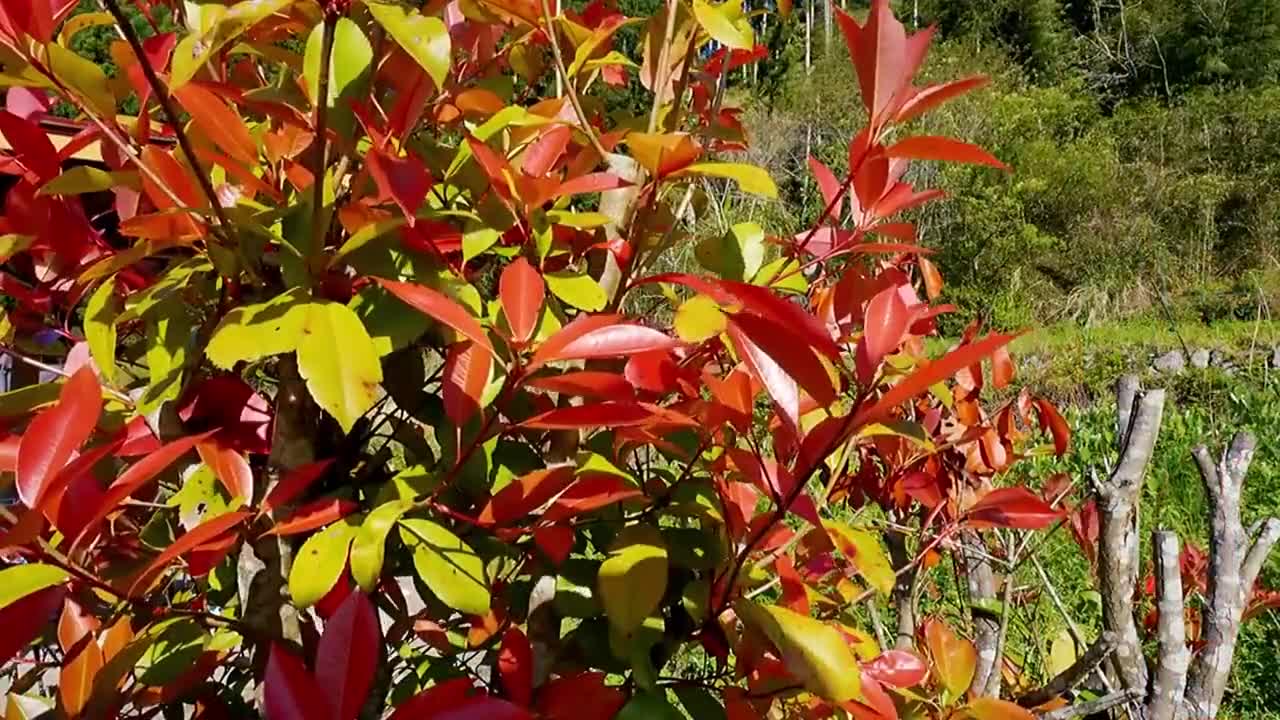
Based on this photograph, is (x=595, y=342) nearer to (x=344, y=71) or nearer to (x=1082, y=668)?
(x=344, y=71)

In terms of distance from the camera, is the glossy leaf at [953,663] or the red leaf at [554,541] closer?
the red leaf at [554,541]

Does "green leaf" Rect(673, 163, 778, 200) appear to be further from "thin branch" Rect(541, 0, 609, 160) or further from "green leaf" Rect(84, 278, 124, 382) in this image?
"green leaf" Rect(84, 278, 124, 382)

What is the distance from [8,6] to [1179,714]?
2.72 feet

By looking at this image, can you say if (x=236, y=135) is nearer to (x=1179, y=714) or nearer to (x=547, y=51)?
(x=547, y=51)

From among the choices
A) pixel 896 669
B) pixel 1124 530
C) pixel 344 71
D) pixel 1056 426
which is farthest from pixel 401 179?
pixel 1056 426

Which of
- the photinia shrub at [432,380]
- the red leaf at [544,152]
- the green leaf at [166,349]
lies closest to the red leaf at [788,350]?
the photinia shrub at [432,380]

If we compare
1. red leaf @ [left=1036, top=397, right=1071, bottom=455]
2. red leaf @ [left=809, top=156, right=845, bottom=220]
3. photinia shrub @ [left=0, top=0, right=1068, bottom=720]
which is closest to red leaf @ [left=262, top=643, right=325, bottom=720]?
photinia shrub @ [left=0, top=0, right=1068, bottom=720]

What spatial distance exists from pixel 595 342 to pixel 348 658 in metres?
0.18

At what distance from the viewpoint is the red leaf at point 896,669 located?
0.60m

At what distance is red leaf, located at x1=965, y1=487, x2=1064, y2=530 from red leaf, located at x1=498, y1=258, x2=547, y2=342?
0.41m

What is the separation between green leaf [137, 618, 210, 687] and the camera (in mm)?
549

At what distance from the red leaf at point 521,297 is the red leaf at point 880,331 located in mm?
162

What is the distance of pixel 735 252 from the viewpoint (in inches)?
24.5

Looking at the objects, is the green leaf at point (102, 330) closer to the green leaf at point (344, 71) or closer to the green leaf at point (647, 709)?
the green leaf at point (344, 71)
